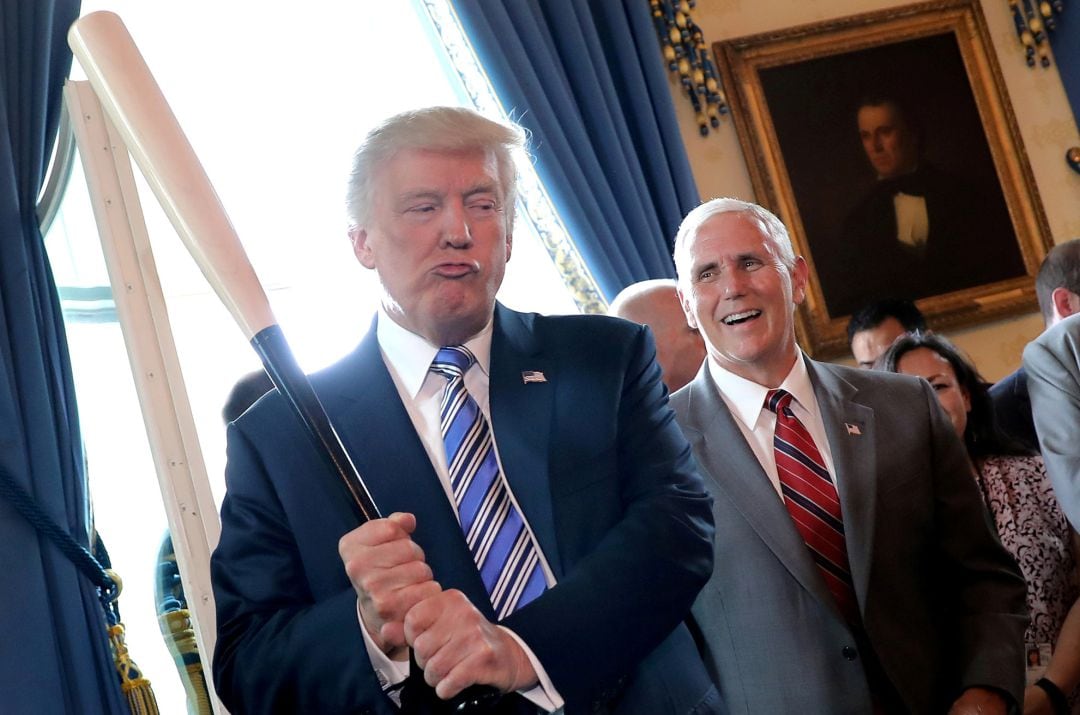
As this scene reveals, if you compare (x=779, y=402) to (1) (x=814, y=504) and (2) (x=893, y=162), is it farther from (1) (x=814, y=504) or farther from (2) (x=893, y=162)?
(2) (x=893, y=162)

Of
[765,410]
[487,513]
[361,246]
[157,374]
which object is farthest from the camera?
[157,374]

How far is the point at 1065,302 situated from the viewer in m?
4.21

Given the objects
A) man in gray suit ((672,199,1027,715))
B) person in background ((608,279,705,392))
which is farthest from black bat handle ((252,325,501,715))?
person in background ((608,279,705,392))

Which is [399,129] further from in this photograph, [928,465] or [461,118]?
[928,465]

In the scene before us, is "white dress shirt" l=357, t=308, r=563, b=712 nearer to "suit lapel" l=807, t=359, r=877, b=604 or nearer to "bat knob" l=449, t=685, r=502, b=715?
"bat knob" l=449, t=685, r=502, b=715

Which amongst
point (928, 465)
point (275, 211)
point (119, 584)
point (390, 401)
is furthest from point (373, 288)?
point (390, 401)

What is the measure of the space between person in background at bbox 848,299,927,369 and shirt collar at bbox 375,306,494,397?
334 cm

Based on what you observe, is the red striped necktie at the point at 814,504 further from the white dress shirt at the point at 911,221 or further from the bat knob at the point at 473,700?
the white dress shirt at the point at 911,221

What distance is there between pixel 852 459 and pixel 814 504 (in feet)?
0.40

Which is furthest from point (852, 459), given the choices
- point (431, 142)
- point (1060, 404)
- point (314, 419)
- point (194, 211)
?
point (194, 211)

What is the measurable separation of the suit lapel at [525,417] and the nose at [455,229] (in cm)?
17

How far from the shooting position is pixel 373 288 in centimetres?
455

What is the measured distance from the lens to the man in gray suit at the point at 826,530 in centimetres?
246

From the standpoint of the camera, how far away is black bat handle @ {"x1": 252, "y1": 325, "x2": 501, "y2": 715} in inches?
61.4
